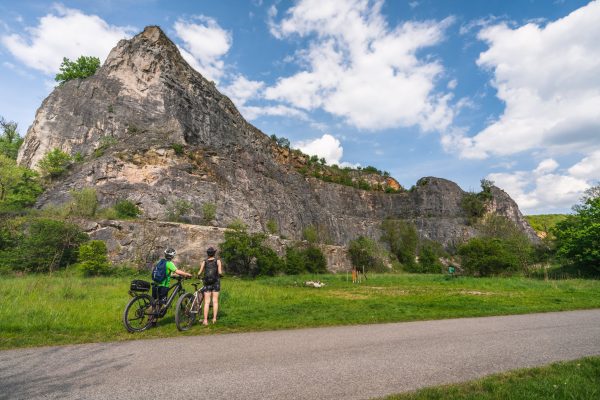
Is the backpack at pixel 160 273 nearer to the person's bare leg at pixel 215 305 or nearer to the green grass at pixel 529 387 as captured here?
the person's bare leg at pixel 215 305

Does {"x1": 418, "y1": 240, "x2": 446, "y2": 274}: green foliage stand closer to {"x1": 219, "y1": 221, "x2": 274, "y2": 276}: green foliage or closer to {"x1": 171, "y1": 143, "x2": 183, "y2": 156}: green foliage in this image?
{"x1": 219, "y1": 221, "x2": 274, "y2": 276}: green foliage

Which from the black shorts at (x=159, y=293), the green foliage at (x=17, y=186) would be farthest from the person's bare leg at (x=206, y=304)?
the green foliage at (x=17, y=186)

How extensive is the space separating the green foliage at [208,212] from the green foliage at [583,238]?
44651 millimetres

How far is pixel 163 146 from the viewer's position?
50.7 meters

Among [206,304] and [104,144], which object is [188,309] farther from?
[104,144]

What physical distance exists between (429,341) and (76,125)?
2613 inches

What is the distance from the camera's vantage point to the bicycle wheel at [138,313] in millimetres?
8367

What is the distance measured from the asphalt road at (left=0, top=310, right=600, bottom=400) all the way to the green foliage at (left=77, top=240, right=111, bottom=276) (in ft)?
81.9

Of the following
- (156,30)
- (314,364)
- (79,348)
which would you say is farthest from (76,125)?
(314,364)

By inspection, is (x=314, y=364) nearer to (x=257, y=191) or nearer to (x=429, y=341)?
(x=429, y=341)

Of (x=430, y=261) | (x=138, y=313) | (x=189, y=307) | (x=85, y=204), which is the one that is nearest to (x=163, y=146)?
(x=85, y=204)

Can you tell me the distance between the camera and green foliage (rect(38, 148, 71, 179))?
47.8 meters

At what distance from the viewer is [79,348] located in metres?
6.74

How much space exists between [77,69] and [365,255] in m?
73.2
